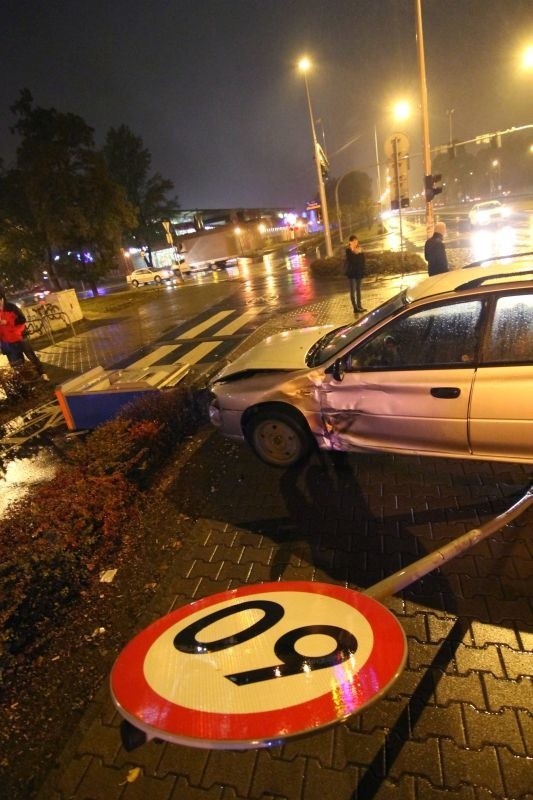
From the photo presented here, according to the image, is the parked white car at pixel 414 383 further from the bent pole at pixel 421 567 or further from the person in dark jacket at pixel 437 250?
the person in dark jacket at pixel 437 250

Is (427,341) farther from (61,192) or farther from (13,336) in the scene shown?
Answer: (61,192)

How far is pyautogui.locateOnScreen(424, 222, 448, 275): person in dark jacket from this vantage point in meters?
9.36

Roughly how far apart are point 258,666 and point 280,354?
361 centimetres

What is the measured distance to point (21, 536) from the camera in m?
3.50

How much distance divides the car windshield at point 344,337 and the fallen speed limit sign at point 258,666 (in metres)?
2.78

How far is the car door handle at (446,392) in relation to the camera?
3529 mm

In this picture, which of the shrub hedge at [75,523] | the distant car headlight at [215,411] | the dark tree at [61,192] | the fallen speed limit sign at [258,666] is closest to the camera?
the fallen speed limit sign at [258,666]

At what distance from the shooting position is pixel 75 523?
12.1ft

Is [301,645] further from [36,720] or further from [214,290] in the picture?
[214,290]

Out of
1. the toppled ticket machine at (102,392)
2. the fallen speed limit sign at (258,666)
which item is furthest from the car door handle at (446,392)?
the toppled ticket machine at (102,392)

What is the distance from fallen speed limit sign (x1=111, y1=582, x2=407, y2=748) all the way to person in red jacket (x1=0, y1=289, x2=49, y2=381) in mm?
9243

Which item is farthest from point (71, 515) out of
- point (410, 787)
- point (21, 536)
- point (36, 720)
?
point (410, 787)

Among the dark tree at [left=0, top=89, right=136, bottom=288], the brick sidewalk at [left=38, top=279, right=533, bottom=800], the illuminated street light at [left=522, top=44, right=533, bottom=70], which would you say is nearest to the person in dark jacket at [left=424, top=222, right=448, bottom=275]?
the brick sidewalk at [left=38, top=279, right=533, bottom=800]

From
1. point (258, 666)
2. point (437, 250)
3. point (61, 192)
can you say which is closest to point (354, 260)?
point (437, 250)
